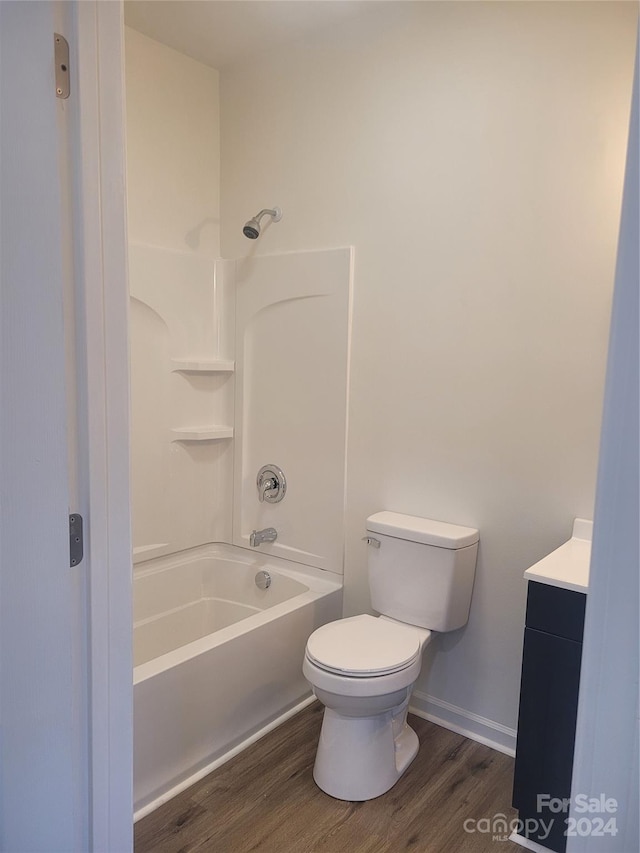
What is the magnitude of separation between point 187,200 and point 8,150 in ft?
6.83

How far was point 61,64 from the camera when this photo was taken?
3.37ft

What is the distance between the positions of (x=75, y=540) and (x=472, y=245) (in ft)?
5.90

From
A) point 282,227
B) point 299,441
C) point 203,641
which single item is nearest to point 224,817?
point 203,641

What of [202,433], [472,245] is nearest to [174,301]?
[202,433]

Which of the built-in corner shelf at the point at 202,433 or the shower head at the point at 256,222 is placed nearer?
the shower head at the point at 256,222

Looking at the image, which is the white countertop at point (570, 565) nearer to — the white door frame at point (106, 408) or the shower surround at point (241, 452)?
the shower surround at point (241, 452)

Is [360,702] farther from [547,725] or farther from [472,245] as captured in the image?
[472,245]

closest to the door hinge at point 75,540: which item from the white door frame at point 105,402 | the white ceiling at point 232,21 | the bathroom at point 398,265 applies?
the white door frame at point 105,402

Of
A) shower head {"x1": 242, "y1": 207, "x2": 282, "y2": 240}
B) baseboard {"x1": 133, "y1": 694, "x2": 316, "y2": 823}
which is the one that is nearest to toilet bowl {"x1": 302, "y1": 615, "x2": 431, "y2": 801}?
baseboard {"x1": 133, "y1": 694, "x2": 316, "y2": 823}

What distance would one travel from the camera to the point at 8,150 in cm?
99

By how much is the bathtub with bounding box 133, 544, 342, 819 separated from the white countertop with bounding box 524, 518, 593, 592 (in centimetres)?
106

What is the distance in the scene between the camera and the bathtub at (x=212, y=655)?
2.06m

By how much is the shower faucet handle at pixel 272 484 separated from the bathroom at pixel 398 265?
0.07 meters

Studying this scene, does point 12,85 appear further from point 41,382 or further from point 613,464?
point 613,464
